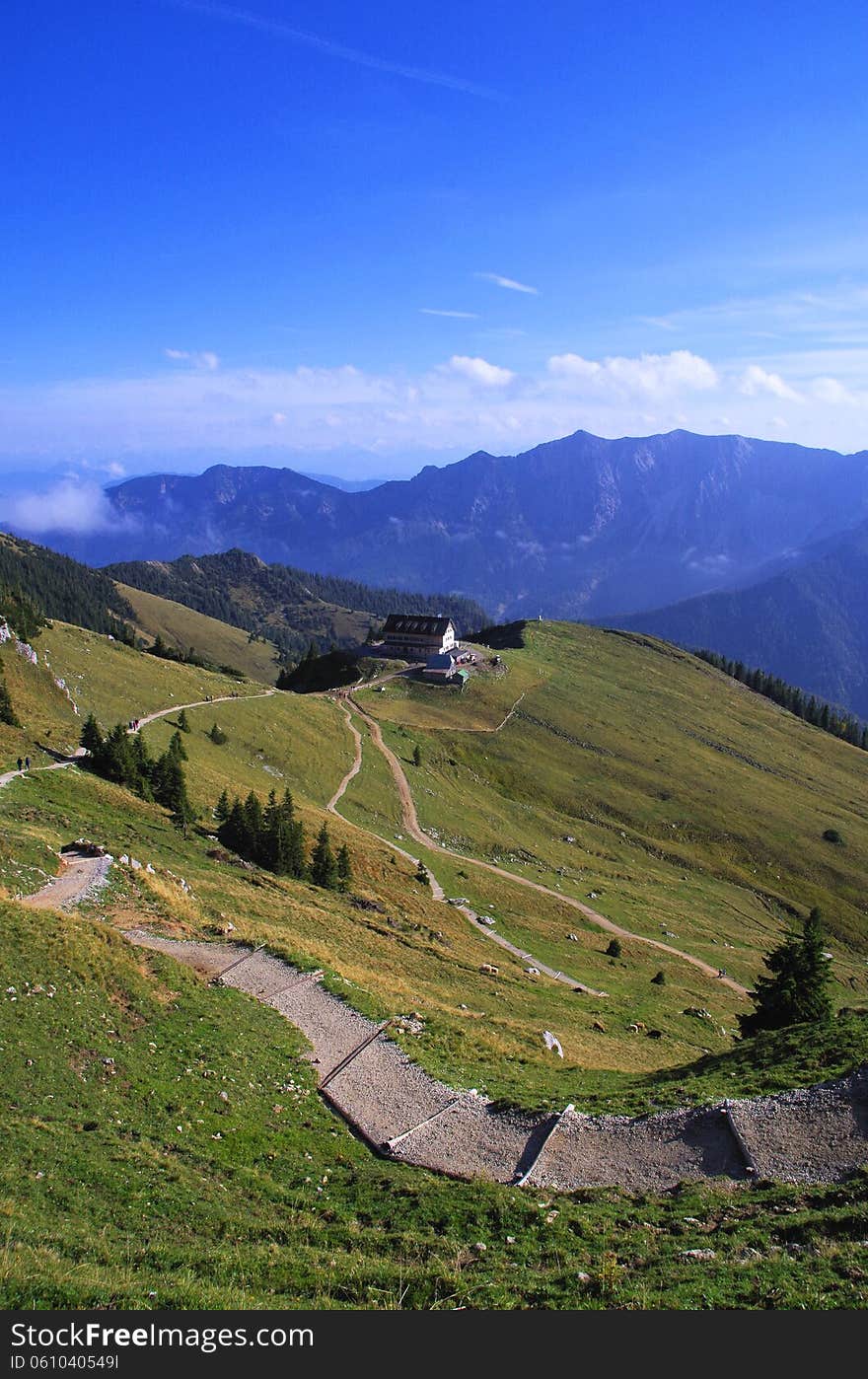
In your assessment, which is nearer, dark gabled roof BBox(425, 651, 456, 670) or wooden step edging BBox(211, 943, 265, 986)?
wooden step edging BBox(211, 943, 265, 986)

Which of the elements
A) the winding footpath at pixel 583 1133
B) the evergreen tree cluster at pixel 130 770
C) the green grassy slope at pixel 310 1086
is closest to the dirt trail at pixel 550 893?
the green grassy slope at pixel 310 1086

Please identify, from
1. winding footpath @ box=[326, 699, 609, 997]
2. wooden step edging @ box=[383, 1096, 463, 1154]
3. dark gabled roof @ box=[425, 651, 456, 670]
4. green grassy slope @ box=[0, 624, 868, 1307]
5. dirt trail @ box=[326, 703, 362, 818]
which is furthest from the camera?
dark gabled roof @ box=[425, 651, 456, 670]

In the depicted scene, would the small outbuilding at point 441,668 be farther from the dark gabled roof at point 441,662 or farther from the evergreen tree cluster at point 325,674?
the evergreen tree cluster at point 325,674

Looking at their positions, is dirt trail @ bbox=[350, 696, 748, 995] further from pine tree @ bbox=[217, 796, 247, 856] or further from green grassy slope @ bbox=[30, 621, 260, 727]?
green grassy slope @ bbox=[30, 621, 260, 727]

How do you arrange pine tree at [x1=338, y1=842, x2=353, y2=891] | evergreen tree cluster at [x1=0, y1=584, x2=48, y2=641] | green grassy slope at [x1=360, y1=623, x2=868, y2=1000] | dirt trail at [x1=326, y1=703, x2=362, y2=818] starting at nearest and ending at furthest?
pine tree at [x1=338, y1=842, x2=353, y2=891] < dirt trail at [x1=326, y1=703, x2=362, y2=818] < evergreen tree cluster at [x1=0, y1=584, x2=48, y2=641] < green grassy slope at [x1=360, y1=623, x2=868, y2=1000]

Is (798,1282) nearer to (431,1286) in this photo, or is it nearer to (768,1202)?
(768,1202)

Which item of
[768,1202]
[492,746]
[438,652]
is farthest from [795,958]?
[438,652]

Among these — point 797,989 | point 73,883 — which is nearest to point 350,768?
point 73,883

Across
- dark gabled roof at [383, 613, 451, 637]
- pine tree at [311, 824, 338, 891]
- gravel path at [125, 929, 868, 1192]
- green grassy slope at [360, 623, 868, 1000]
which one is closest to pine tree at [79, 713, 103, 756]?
pine tree at [311, 824, 338, 891]
